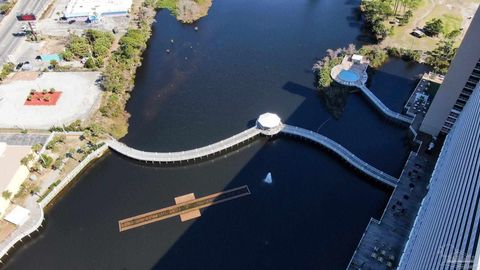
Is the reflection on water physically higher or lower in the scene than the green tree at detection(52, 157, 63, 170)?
higher

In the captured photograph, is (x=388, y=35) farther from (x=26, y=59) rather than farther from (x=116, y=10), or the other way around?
(x=26, y=59)

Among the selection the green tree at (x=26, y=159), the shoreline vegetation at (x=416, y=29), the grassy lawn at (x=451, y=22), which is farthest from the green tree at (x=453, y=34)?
the green tree at (x=26, y=159)

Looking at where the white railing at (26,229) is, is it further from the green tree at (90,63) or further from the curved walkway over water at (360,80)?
the curved walkway over water at (360,80)

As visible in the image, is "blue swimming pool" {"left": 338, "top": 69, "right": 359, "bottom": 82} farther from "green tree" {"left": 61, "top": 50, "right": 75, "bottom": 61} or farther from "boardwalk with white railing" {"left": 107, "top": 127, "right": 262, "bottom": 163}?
"green tree" {"left": 61, "top": 50, "right": 75, "bottom": 61}

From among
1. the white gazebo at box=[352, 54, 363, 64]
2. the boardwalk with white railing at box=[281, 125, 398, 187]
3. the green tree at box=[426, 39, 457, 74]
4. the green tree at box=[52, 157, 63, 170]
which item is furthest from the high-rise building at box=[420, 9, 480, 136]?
the green tree at box=[52, 157, 63, 170]

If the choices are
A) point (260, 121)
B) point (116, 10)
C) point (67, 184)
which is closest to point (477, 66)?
point (260, 121)

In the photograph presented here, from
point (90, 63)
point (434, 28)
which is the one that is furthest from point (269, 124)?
point (434, 28)
